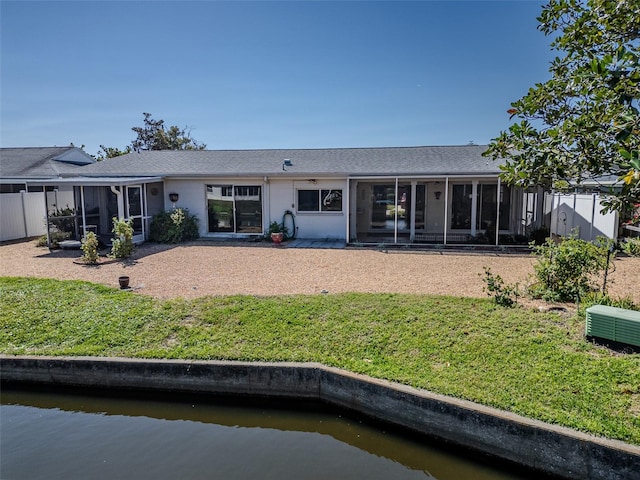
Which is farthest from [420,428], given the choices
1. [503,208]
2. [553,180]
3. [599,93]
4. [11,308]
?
[503,208]

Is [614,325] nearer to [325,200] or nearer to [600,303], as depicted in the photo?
[600,303]

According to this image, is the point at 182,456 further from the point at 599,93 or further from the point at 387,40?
the point at 387,40

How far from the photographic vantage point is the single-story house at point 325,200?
51.4 feet

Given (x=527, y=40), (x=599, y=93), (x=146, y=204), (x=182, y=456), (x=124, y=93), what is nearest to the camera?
(x=599, y=93)

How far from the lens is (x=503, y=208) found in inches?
648

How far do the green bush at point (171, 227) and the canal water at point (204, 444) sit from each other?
1023cm

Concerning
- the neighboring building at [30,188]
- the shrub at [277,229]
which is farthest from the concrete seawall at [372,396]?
the neighboring building at [30,188]

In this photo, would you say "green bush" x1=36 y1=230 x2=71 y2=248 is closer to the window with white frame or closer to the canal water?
the window with white frame

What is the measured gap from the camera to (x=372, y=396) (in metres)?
4.84

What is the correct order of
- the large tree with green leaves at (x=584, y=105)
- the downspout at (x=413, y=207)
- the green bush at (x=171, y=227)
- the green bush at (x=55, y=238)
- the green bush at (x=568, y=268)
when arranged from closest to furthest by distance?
1. the large tree with green leaves at (x=584, y=105)
2. the green bush at (x=568, y=268)
3. the green bush at (x=55, y=238)
4. the green bush at (x=171, y=227)
5. the downspout at (x=413, y=207)

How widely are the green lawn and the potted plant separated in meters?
7.35

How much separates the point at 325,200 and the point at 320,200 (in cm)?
20

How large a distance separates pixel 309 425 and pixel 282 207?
12.1m

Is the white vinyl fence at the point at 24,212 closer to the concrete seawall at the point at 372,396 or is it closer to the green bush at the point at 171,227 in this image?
the green bush at the point at 171,227
